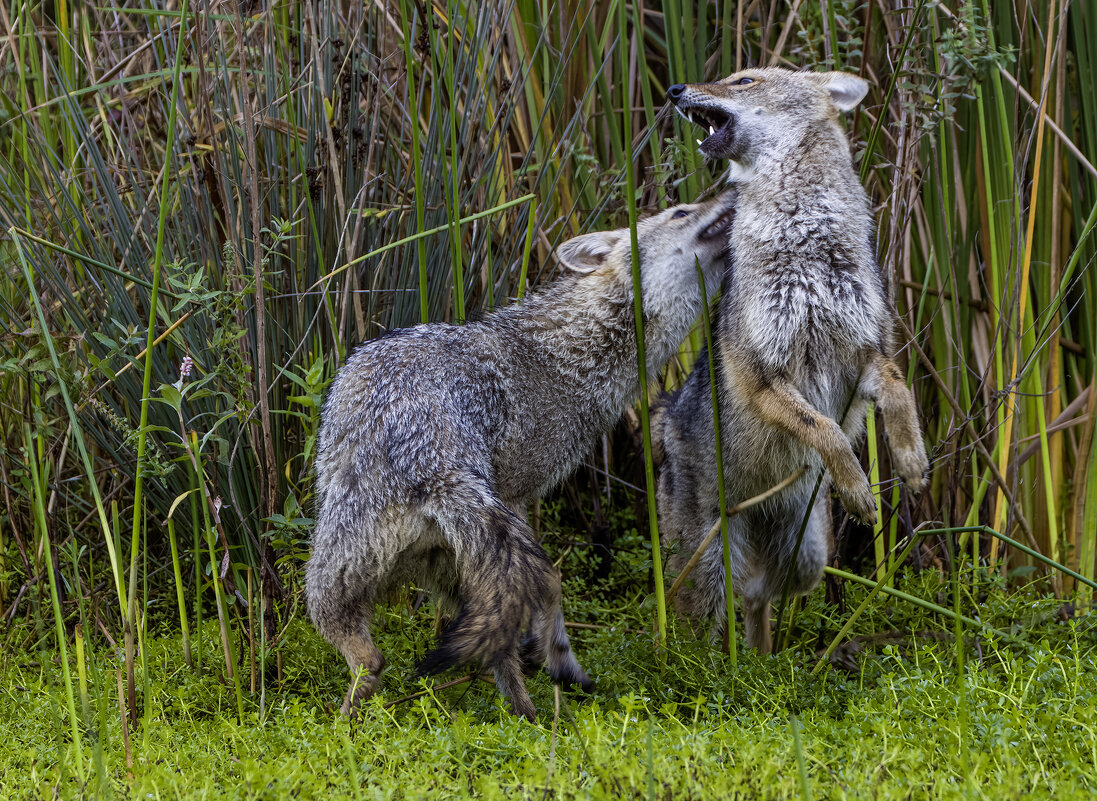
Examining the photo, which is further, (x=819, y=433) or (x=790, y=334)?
(x=790, y=334)

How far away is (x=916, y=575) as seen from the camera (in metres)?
4.43

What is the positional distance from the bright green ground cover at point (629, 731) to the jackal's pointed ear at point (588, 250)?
1423mm

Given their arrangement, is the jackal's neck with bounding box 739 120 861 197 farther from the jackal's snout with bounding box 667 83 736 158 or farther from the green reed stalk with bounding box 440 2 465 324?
the green reed stalk with bounding box 440 2 465 324

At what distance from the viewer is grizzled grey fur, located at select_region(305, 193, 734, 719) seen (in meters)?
2.88

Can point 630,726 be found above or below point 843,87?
below

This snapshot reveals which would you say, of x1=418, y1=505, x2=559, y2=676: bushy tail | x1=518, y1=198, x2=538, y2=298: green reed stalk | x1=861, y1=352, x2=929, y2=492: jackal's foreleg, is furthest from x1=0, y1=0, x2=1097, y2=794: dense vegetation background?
x1=418, y1=505, x2=559, y2=676: bushy tail

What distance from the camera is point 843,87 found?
3.75 metres

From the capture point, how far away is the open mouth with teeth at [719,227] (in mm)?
3867

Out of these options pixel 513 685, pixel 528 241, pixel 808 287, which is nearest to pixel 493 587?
pixel 513 685

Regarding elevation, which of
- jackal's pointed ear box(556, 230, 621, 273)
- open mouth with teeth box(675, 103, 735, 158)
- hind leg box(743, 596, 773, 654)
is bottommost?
hind leg box(743, 596, 773, 654)

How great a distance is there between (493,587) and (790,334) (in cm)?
139

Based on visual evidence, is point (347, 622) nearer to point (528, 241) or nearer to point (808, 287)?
point (528, 241)

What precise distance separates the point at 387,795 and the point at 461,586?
95 centimetres

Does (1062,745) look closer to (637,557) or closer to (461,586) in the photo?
(461,586)
